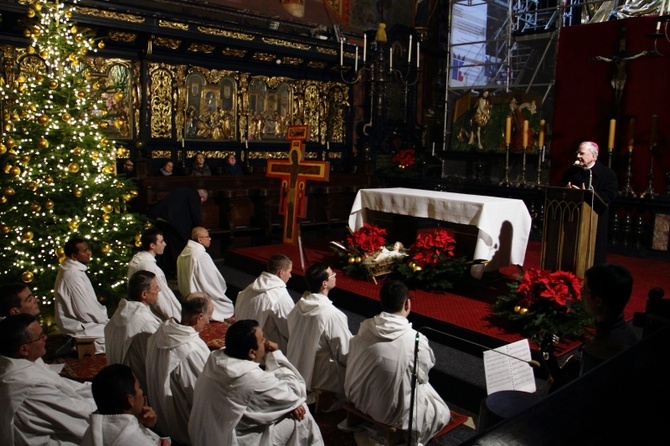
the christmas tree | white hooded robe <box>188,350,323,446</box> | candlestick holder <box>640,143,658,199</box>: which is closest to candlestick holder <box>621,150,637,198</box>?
candlestick holder <box>640,143,658,199</box>

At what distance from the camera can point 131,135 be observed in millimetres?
10336

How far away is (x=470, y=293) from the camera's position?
6.46 m

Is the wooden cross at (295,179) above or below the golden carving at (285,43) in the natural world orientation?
below

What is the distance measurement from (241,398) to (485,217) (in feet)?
13.1

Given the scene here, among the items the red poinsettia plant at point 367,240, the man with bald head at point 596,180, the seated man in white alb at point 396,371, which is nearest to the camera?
the seated man in white alb at point 396,371

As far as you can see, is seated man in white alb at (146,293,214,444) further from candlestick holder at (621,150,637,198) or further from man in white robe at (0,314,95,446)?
candlestick holder at (621,150,637,198)

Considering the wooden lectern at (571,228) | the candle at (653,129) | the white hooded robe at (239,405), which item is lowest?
the white hooded robe at (239,405)

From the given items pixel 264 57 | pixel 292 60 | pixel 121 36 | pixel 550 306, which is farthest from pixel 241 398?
pixel 292 60

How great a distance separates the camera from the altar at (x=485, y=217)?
6281mm

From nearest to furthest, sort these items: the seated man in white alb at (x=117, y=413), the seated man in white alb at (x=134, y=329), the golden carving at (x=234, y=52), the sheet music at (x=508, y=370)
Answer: the seated man in white alb at (x=117, y=413) → the sheet music at (x=508, y=370) → the seated man in white alb at (x=134, y=329) → the golden carving at (x=234, y=52)

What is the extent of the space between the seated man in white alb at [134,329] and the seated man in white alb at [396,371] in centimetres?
165

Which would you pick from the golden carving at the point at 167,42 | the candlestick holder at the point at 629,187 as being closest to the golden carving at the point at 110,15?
the golden carving at the point at 167,42

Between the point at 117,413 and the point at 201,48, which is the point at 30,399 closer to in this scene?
the point at 117,413

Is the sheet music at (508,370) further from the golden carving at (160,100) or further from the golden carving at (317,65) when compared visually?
the golden carving at (317,65)
